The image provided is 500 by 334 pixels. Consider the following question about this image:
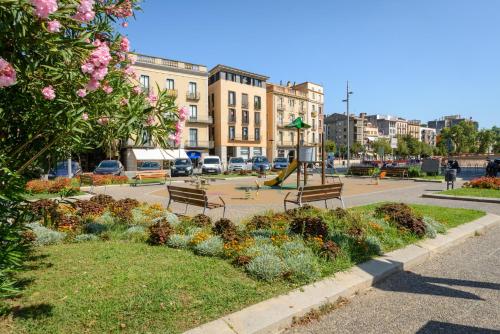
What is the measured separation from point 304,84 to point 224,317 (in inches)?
2735

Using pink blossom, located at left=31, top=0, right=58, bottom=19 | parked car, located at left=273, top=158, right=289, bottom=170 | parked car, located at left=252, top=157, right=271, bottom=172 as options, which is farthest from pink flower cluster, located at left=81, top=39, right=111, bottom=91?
parked car, located at left=273, top=158, right=289, bottom=170

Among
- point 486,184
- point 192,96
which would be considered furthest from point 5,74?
point 192,96

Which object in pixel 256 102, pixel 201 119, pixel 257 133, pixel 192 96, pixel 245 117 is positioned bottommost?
pixel 257 133

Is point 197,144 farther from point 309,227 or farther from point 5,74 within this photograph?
point 5,74

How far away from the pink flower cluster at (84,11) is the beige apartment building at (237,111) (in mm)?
48471

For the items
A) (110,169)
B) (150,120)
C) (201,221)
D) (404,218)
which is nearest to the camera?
(150,120)

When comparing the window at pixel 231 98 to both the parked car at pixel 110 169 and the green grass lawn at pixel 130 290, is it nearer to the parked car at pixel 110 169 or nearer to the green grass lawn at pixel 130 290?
the parked car at pixel 110 169

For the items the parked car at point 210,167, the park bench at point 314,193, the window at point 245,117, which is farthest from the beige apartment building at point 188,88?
the park bench at point 314,193

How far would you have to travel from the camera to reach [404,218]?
7.04 metres

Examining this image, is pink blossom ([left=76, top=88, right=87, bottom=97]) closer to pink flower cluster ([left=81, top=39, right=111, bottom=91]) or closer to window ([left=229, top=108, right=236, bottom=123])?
pink flower cluster ([left=81, top=39, right=111, bottom=91])

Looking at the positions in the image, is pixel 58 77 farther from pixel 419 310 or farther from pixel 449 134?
pixel 449 134

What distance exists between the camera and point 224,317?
10.8ft

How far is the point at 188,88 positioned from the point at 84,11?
148 ft

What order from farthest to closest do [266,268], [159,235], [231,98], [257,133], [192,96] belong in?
[257,133], [231,98], [192,96], [159,235], [266,268]
